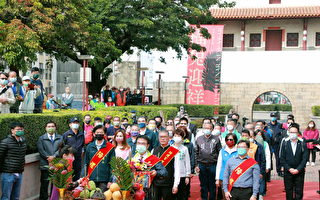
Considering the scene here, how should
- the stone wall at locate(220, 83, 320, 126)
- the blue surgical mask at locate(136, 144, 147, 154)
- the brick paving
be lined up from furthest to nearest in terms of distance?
the stone wall at locate(220, 83, 320, 126)
the brick paving
the blue surgical mask at locate(136, 144, 147, 154)

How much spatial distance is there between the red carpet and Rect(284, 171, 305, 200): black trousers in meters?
1.41

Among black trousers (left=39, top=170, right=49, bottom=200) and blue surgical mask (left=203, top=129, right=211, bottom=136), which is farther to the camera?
blue surgical mask (left=203, top=129, right=211, bottom=136)

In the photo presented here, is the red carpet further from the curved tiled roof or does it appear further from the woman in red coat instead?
the curved tiled roof

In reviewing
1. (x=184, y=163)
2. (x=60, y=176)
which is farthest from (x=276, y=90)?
(x=60, y=176)

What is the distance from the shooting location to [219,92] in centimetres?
3691

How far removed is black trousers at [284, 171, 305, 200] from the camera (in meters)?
11.4

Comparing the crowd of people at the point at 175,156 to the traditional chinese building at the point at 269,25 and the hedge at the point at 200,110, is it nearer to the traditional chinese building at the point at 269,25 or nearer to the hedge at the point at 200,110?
the hedge at the point at 200,110

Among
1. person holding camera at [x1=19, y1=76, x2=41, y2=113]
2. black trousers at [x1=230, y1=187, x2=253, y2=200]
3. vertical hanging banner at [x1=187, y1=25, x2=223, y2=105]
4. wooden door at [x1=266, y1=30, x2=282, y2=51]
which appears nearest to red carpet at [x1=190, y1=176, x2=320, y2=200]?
black trousers at [x1=230, y1=187, x2=253, y2=200]

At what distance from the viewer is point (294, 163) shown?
37.8 feet

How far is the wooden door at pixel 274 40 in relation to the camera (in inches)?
1577

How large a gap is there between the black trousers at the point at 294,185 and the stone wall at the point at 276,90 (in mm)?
26400

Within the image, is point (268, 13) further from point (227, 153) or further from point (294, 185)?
point (227, 153)

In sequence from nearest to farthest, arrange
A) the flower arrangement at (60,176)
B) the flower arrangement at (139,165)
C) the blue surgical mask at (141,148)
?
the flower arrangement at (60,176), the flower arrangement at (139,165), the blue surgical mask at (141,148)

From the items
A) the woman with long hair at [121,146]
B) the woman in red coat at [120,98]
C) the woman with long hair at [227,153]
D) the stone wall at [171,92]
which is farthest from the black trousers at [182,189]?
the stone wall at [171,92]
